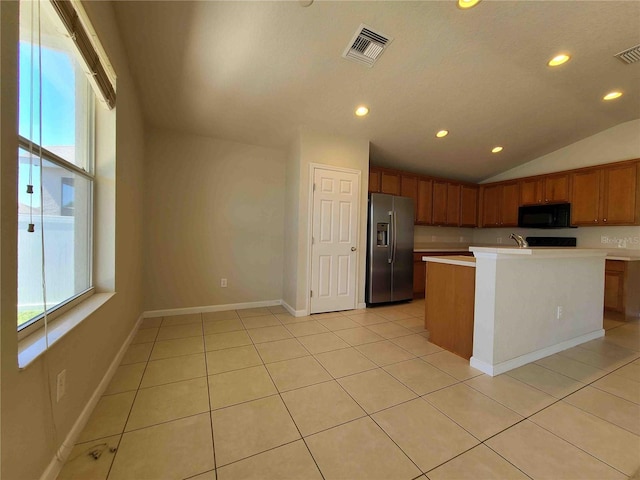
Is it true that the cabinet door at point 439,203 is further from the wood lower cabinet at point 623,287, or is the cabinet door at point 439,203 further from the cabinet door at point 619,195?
the wood lower cabinet at point 623,287

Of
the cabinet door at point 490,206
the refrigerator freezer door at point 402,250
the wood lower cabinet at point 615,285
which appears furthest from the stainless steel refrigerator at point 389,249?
the wood lower cabinet at point 615,285

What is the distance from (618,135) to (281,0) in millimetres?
5446

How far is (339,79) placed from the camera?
256 centimetres

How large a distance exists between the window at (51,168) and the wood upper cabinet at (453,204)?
553cm

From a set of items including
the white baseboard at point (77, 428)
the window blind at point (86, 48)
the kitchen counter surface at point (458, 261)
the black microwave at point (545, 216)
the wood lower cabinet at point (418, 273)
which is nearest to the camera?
the white baseboard at point (77, 428)

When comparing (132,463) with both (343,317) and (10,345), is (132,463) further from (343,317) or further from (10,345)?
(343,317)

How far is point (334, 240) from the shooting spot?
3570 mm

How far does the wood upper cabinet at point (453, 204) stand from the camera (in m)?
5.16

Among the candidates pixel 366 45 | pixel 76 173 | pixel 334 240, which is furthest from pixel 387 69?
pixel 76 173

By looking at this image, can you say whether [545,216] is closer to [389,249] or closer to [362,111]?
[389,249]

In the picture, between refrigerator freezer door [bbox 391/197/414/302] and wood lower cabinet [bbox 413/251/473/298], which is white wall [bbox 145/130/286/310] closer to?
refrigerator freezer door [bbox 391/197/414/302]

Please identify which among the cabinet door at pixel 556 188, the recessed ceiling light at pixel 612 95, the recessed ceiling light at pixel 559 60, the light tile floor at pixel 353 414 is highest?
the recessed ceiling light at pixel 612 95

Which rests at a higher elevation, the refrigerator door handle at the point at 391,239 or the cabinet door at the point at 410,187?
the cabinet door at the point at 410,187

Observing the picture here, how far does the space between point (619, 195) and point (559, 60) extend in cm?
277
